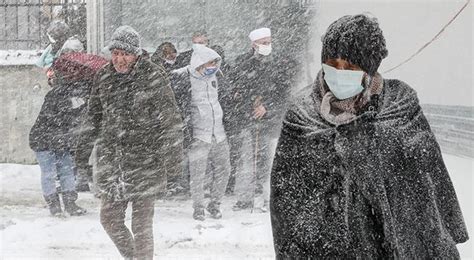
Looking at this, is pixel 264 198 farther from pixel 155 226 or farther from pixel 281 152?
pixel 281 152

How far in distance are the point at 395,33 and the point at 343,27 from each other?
10669 millimetres

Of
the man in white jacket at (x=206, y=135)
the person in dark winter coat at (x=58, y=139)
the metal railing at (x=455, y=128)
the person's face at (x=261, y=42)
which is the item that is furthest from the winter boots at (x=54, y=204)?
the metal railing at (x=455, y=128)

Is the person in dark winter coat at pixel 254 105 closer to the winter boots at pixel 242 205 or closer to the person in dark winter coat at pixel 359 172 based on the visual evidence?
the winter boots at pixel 242 205

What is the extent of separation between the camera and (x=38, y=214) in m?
8.53

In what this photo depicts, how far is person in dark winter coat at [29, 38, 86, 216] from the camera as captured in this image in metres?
8.19

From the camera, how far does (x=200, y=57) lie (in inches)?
315

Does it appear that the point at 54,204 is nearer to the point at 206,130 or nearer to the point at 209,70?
the point at 206,130

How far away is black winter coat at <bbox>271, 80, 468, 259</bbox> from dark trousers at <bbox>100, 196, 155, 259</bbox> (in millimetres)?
2480

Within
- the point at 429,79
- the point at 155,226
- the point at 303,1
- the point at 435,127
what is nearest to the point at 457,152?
the point at 435,127

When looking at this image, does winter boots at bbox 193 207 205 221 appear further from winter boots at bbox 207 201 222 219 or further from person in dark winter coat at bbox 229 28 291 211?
person in dark winter coat at bbox 229 28 291 211

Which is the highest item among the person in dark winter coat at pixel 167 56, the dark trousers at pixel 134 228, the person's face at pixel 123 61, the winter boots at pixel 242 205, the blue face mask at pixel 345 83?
the blue face mask at pixel 345 83

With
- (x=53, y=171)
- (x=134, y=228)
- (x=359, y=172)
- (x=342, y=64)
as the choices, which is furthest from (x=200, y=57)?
(x=359, y=172)

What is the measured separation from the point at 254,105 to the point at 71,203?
1994 millimetres

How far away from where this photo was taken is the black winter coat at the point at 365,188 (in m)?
2.89
